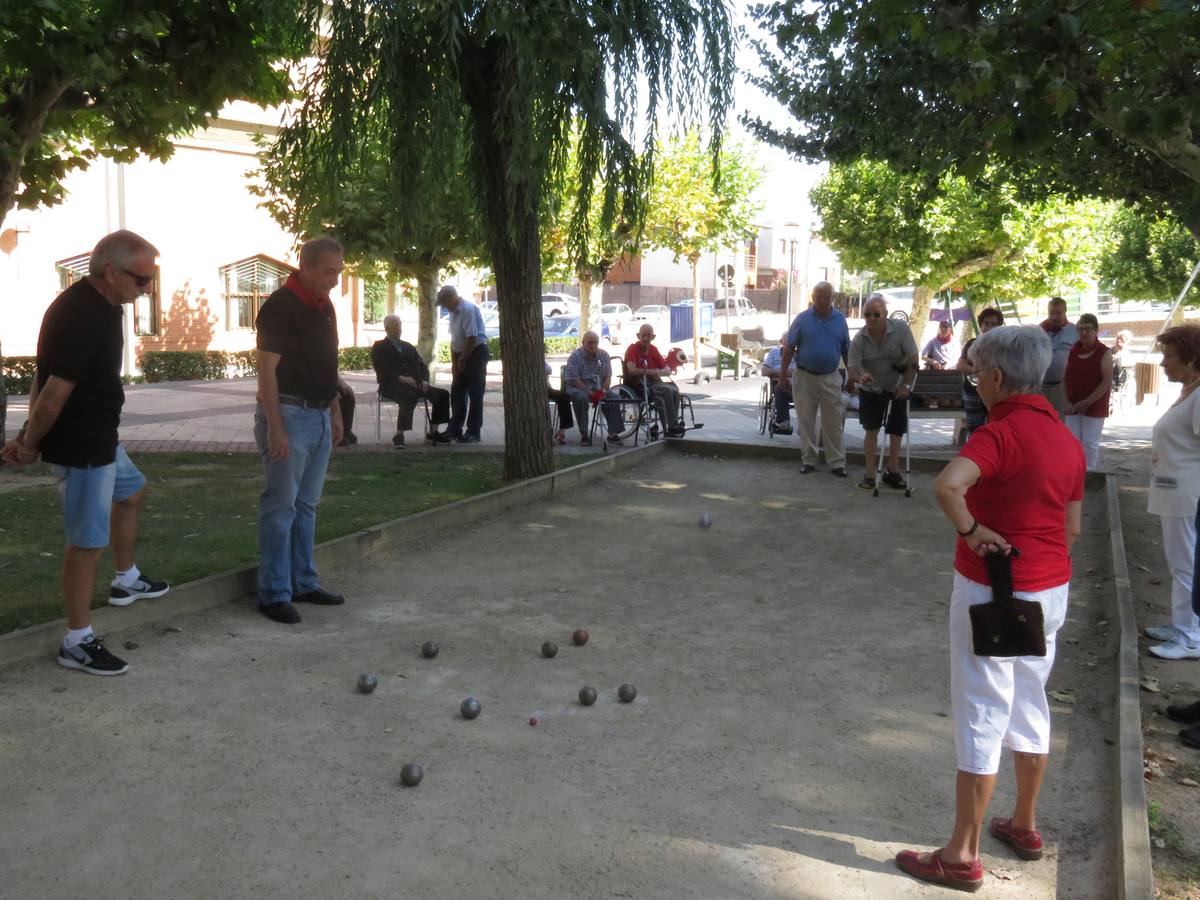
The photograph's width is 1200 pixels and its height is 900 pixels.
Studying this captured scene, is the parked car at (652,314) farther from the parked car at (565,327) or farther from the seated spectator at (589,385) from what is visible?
the seated spectator at (589,385)

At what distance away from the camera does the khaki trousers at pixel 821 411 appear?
12055mm

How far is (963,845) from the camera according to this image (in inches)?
146

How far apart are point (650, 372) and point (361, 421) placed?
481 cm

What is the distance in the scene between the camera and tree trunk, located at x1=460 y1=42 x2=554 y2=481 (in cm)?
965

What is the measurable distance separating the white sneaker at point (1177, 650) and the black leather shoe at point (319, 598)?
4.54m

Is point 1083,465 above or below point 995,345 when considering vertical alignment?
below

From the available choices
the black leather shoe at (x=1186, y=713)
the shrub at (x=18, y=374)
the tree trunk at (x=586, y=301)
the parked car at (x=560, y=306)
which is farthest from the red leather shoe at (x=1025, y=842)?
the parked car at (x=560, y=306)

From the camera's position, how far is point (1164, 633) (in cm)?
643

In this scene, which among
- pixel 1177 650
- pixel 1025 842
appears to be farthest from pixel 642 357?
pixel 1025 842

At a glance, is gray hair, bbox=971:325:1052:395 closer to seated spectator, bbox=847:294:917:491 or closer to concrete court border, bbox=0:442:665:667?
concrete court border, bbox=0:442:665:667

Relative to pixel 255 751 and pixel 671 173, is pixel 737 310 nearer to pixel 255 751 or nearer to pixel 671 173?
pixel 671 173

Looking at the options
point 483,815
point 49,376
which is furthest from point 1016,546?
point 49,376

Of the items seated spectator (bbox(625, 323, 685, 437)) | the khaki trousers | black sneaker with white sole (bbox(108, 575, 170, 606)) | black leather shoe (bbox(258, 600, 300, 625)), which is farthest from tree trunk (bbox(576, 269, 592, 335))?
black sneaker with white sole (bbox(108, 575, 170, 606))

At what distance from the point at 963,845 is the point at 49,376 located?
13.8 ft
